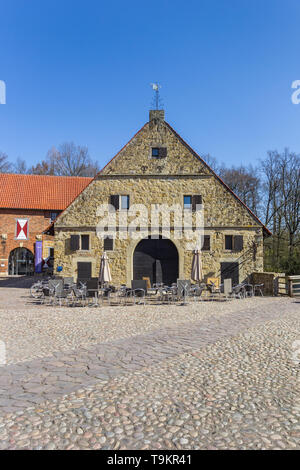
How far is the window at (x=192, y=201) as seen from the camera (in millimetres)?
18656

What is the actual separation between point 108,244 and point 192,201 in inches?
197

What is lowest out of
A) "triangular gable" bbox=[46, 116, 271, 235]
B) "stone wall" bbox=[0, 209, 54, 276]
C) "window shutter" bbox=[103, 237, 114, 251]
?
"window shutter" bbox=[103, 237, 114, 251]

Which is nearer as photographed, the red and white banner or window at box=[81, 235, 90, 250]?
window at box=[81, 235, 90, 250]

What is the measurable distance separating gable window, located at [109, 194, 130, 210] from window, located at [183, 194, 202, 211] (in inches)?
120

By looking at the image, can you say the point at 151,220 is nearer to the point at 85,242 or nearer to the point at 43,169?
the point at 85,242

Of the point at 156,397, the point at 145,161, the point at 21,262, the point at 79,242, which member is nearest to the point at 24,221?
the point at 21,262

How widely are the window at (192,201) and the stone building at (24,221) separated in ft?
48.9

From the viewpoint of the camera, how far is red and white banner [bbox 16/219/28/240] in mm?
30016

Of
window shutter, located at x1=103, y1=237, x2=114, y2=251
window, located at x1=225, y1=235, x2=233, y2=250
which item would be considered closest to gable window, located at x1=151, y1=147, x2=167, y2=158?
window shutter, located at x1=103, y1=237, x2=114, y2=251

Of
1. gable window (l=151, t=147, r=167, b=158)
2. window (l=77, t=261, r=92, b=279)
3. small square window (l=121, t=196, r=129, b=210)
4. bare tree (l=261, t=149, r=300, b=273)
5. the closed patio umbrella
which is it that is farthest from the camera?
bare tree (l=261, t=149, r=300, b=273)

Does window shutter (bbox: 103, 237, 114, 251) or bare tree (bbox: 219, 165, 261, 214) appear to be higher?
bare tree (bbox: 219, 165, 261, 214)

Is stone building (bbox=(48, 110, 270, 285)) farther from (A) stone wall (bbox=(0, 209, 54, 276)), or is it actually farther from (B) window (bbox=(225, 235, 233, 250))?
(A) stone wall (bbox=(0, 209, 54, 276))

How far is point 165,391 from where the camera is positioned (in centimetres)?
480
